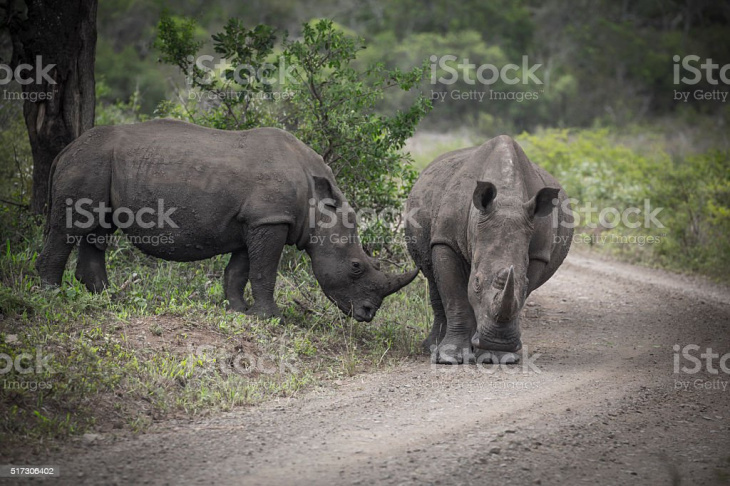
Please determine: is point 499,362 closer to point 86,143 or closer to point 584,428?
point 584,428

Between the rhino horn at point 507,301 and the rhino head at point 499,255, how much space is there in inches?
0.4

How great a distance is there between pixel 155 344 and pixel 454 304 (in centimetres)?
270

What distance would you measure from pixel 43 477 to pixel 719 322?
306 inches

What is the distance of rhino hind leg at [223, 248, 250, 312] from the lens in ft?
27.7

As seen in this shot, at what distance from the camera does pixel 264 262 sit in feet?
26.7

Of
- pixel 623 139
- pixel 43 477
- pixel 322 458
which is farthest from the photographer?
pixel 623 139

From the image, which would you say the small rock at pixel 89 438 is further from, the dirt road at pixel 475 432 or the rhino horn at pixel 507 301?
the rhino horn at pixel 507 301

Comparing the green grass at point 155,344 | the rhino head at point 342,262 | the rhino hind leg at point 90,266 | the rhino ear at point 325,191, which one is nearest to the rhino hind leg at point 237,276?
the green grass at point 155,344

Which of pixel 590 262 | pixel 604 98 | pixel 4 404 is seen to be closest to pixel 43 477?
pixel 4 404

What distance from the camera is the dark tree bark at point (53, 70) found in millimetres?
9422

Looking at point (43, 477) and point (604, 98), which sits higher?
point (604, 98)

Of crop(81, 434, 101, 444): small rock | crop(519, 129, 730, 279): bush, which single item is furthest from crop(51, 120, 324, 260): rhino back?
crop(519, 129, 730, 279): bush

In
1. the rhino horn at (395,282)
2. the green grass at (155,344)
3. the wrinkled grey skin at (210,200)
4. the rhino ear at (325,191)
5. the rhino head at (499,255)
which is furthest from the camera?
the rhino horn at (395,282)

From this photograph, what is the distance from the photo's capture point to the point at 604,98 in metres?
29.0
